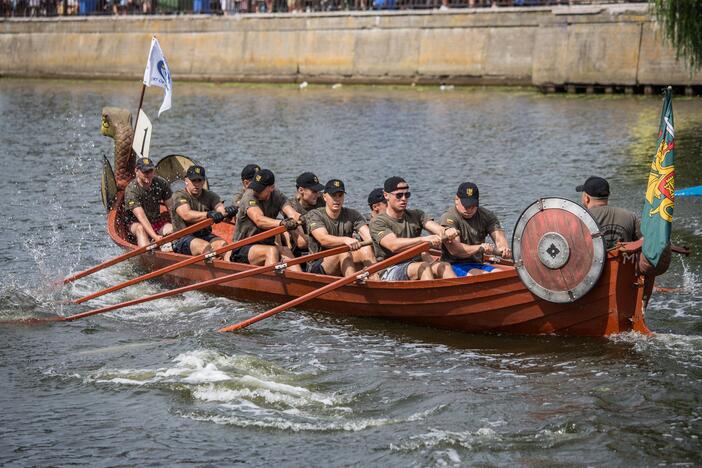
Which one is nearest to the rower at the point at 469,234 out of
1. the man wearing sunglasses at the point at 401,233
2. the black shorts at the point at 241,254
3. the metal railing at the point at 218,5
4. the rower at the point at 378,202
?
the man wearing sunglasses at the point at 401,233

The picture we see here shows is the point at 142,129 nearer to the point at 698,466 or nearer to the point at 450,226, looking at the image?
the point at 450,226

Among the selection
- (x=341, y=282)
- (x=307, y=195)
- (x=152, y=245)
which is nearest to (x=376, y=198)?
(x=341, y=282)

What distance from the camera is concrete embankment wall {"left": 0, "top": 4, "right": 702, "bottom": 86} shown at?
119 feet

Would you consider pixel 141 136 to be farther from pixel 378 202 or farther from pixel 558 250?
pixel 558 250

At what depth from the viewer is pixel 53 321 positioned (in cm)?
1505

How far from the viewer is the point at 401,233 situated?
14.0 m

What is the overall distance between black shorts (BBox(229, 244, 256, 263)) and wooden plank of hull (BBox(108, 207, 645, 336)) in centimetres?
30

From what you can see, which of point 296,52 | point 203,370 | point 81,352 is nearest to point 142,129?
point 81,352

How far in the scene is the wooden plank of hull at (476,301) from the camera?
12.5 meters

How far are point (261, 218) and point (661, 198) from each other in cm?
566

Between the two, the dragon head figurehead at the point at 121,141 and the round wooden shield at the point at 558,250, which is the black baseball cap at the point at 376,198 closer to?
the round wooden shield at the point at 558,250

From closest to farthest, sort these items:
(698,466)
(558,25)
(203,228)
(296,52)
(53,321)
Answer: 1. (698,466)
2. (53,321)
3. (203,228)
4. (558,25)
5. (296,52)

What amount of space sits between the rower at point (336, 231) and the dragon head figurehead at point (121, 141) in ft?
19.3

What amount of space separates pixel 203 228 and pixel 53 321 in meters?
2.55
